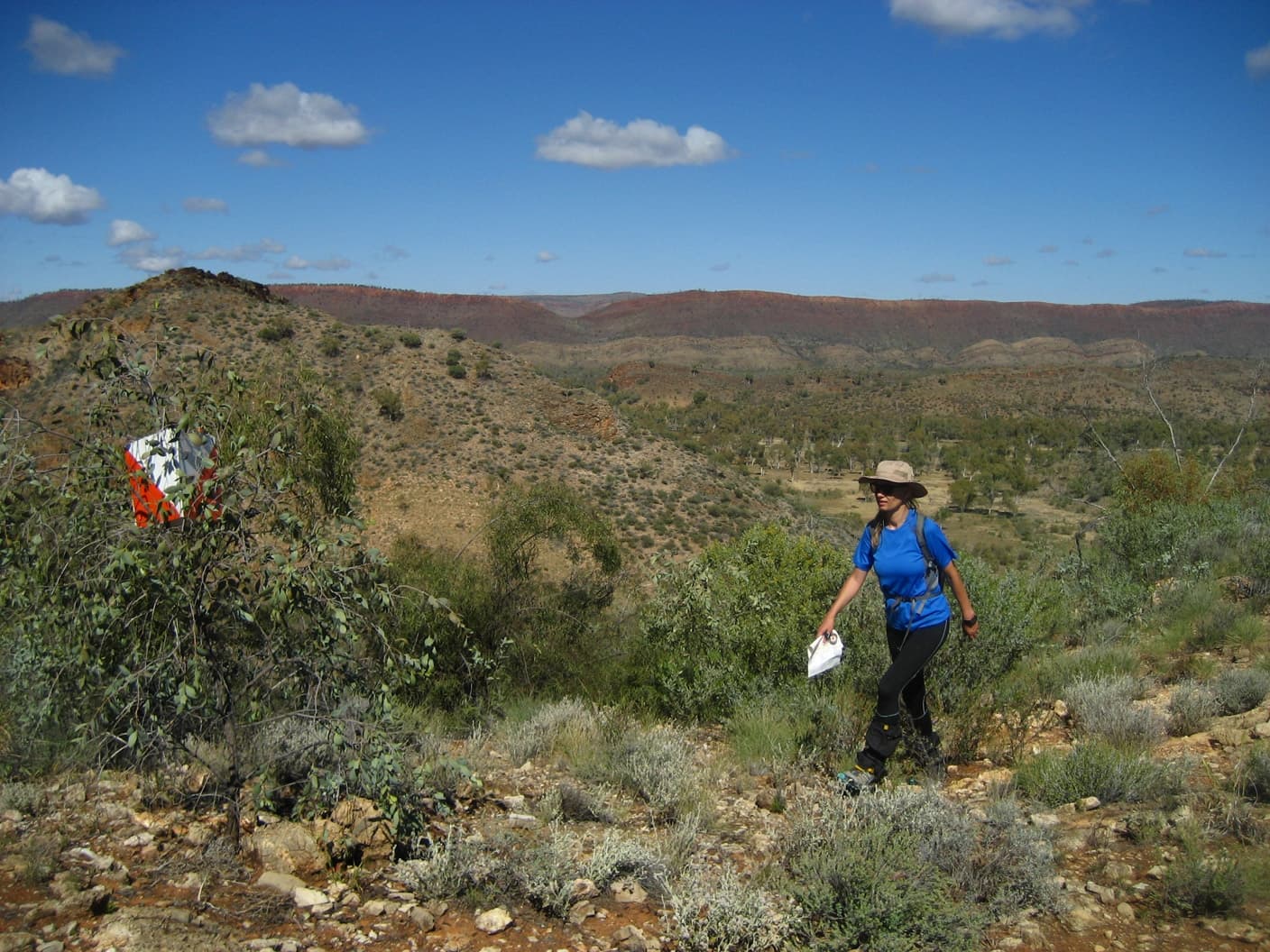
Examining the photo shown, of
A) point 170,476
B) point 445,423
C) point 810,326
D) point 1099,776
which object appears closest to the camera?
point 170,476

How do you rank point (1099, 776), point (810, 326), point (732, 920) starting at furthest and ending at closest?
point (810, 326)
point (1099, 776)
point (732, 920)

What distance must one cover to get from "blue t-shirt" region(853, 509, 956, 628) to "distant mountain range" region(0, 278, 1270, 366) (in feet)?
383

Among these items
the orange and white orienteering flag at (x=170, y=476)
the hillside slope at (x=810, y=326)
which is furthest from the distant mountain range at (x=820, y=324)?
the orange and white orienteering flag at (x=170, y=476)

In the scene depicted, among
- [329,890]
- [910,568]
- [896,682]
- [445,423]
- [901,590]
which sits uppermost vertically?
[910,568]

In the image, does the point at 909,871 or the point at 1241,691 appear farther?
the point at 1241,691

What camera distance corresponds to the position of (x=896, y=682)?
15.2 ft

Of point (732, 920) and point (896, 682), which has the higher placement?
point (896, 682)

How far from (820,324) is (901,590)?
5818 inches

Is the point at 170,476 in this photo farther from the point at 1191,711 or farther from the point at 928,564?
the point at 1191,711

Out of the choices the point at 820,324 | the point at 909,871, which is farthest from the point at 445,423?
the point at 820,324

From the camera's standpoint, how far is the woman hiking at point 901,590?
4.62 meters

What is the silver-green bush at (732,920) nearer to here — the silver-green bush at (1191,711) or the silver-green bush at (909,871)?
the silver-green bush at (909,871)

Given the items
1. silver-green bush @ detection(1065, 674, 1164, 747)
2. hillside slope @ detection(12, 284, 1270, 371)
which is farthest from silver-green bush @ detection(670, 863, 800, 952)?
hillside slope @ detection(12, 284, 1270, 371)

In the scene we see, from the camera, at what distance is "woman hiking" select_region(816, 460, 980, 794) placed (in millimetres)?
4617
